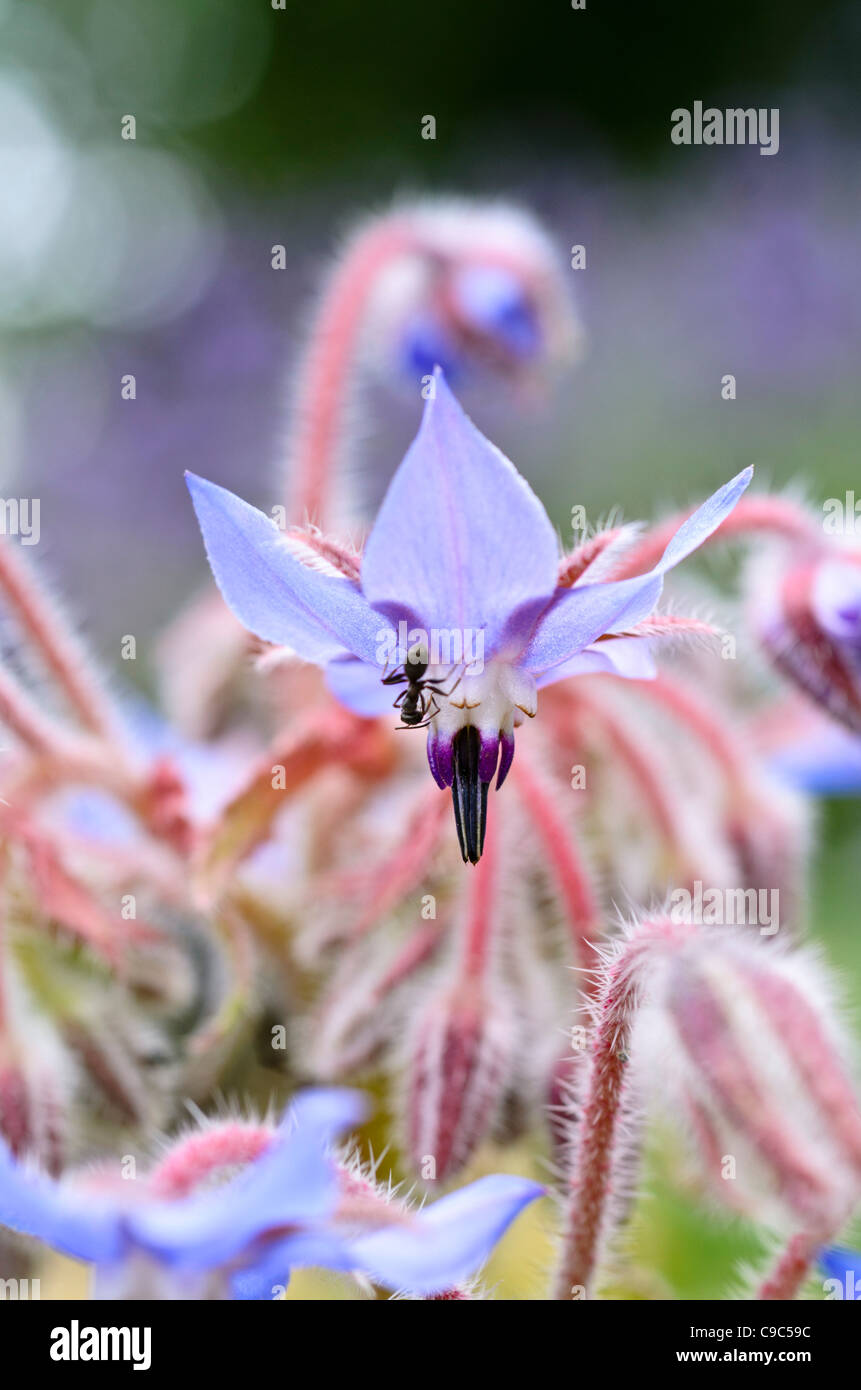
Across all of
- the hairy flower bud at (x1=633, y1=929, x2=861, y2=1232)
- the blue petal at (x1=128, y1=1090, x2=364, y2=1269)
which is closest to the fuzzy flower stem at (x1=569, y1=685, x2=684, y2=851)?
the hairy flower bud at (x1=633, y1=929, x2=861, y2=1232)

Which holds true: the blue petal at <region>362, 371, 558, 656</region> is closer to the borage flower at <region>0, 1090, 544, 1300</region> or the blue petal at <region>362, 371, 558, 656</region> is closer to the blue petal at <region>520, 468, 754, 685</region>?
the blue petal at <region>520, 468, 754, 685</region>

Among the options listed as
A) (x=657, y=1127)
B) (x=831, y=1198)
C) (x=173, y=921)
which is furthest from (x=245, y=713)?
(x=831, y=1198)

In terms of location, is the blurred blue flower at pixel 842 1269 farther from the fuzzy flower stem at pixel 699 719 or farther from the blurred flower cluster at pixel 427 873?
the fuzzy flower stem at pixel 699 719

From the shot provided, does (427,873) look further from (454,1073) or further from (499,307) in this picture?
(499,307)

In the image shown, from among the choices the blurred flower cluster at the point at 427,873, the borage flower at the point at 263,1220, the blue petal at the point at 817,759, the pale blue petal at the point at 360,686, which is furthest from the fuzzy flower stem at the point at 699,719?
the borage flower at the point at 263,1220

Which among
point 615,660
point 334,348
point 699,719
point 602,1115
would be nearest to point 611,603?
point 615,660
